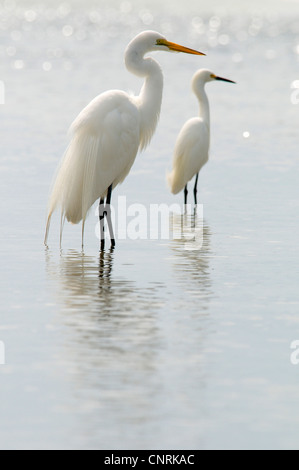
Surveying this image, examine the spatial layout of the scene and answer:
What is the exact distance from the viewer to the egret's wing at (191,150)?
12898mm

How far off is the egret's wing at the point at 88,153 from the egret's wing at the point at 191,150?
10.5 feet

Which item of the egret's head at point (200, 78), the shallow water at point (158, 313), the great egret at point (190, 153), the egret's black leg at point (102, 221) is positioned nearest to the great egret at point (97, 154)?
the egret's black leg at point (102, 221)

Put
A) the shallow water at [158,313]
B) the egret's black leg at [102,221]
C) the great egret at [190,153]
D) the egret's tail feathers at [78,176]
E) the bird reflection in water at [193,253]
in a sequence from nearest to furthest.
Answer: the shallow water at [158,313]
the bird reflection in water at [193,253]
the egret's tail feathers at [78,176]
the egret's black leg at [102,221]
the great egret at [190,153]

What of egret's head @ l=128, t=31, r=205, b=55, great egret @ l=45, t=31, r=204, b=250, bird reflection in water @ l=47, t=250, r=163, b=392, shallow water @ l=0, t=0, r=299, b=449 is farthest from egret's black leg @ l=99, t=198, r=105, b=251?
egret's head @ l=128, t=31, r=205, b=55

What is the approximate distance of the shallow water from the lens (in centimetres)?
500

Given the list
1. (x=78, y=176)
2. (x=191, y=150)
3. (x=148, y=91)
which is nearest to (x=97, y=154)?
(x=78, y=176)

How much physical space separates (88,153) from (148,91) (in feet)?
3.62

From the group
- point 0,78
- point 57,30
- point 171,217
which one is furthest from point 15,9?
point 171,217

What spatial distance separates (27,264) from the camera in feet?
28.2

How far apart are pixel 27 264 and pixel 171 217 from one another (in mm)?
3114

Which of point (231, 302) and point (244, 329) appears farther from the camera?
point (231, 302)

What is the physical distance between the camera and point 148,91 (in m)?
10.0

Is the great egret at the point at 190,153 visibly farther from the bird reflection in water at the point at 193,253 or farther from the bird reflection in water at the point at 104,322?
the bird reflection in water at the point at 104,322
